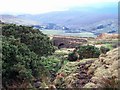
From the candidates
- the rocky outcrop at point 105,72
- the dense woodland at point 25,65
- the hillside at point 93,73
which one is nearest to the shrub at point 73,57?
the dense woodland at point 25,65

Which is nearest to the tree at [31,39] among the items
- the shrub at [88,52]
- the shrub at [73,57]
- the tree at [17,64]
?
the shrub at [73,57]

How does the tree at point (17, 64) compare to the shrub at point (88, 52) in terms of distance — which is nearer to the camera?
the tree at point (17, 64)

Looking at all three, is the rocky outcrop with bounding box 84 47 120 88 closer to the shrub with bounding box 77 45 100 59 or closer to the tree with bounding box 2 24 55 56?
the shrub with bounding box 77 45 100 59

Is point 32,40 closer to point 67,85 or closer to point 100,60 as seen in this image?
point 100,60

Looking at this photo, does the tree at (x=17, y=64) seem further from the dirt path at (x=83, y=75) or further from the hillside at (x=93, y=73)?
the dirt path at (x=83, y=75)

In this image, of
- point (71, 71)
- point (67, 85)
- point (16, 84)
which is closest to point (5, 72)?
point (16, 84)

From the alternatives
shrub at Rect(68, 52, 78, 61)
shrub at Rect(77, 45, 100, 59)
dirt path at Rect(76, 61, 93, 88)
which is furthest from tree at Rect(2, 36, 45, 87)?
shrub at Rect(68, 52, 78, 61)

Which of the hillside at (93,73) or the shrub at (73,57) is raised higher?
the hillside at (93,73)

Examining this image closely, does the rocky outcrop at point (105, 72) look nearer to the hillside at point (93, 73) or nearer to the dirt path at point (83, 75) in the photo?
the hillside at point (93, 73)

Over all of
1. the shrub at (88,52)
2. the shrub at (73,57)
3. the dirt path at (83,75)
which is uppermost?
the dirt path at (83,75)

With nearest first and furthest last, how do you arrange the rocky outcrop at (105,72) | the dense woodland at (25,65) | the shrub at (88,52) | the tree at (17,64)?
1. the rocky outcrop at (105,72)
2. the dense woodland at (25,65)
3. the tree at (17,64)
4. the shrub at (88,52)

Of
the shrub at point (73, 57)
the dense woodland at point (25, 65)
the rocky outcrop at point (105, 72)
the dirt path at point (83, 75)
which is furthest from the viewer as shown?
the shrub at point (73, 57)

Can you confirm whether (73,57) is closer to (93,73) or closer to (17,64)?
(93,73)
